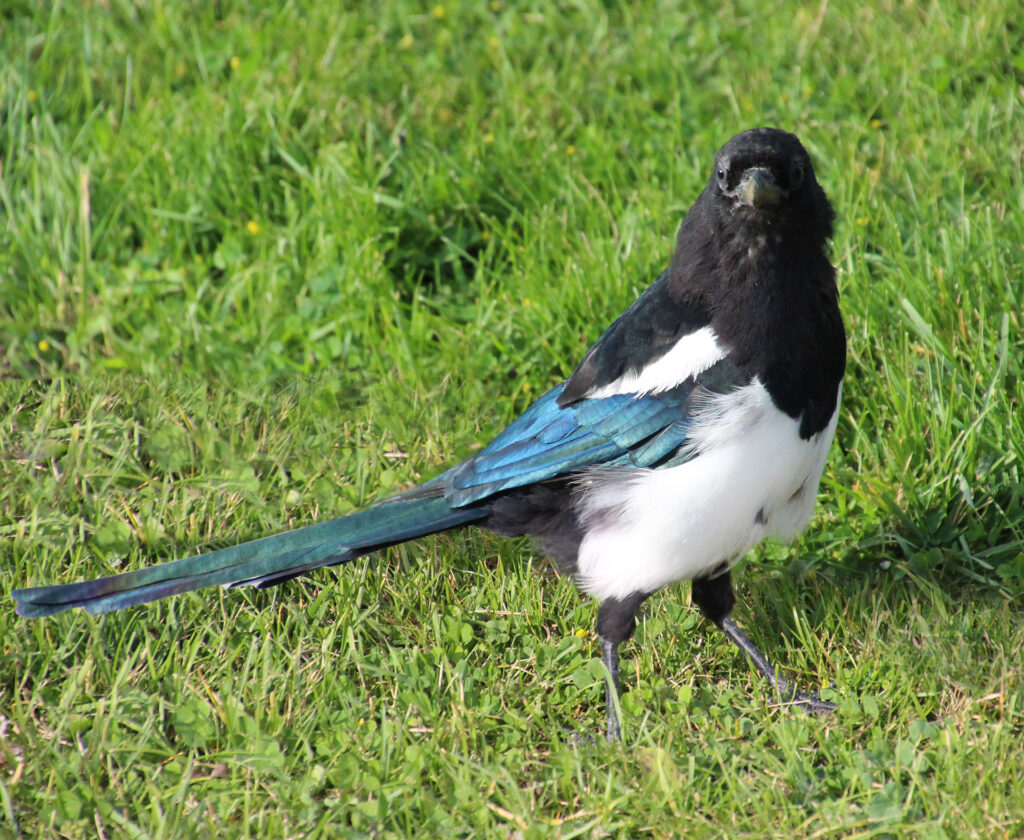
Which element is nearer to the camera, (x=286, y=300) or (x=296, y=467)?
(x=296, y=467)

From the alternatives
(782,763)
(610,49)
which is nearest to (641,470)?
(782,763)

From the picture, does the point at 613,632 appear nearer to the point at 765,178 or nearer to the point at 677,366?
the point at 677,366

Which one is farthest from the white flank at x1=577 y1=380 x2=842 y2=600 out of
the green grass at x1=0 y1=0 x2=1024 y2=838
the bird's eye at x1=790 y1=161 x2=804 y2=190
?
the bird's eye at x1=790 y1=161 x2=804 y2=190

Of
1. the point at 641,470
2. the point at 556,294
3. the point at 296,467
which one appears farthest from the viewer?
the point at 556,294

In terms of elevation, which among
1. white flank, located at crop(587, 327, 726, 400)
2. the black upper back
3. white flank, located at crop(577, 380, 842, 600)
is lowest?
white flank, located at crop(577, 380, 842, 600)

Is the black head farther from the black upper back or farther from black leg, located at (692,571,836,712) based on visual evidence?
black leg, located at (692,571,836,712)

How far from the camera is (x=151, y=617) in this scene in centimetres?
280

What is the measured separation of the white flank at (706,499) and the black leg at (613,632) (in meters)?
0.03

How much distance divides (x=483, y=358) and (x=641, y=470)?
1113mm

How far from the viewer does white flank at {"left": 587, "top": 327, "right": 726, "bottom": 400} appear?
8.34 feet

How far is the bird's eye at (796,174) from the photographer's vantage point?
244cm

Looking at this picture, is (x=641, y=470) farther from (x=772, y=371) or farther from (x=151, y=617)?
(x=151, y=617)

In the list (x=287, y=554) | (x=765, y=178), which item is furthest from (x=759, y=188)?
(x=287, y=554)

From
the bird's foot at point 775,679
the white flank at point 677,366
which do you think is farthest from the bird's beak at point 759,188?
the bird's foot at point 775,679
